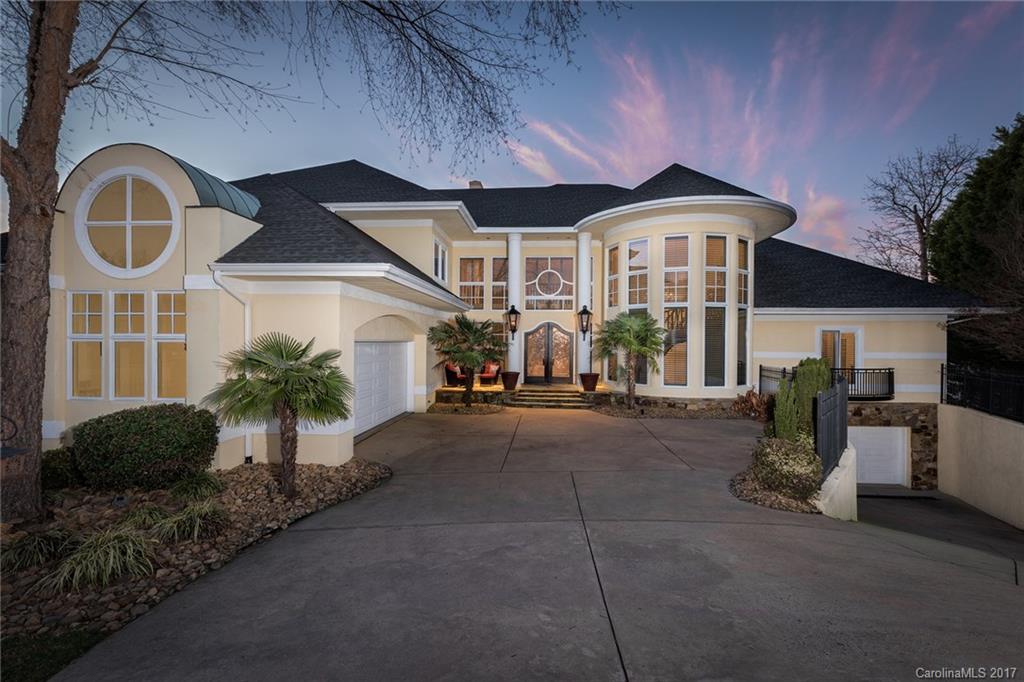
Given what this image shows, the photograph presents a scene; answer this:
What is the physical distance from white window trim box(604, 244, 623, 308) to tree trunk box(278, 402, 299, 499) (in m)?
11.6

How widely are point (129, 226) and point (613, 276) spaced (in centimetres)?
1314

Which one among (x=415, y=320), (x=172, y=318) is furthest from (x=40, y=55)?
(x=415, y=320)

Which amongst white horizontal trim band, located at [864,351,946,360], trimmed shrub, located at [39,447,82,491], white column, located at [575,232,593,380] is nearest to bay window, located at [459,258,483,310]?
white column, located at [575,232,593,380]

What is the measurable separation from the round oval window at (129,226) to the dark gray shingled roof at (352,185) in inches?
246

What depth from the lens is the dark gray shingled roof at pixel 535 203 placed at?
55.9 feet

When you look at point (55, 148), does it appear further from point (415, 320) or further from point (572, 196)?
point (572, 196)

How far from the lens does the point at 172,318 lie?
7.71 metres

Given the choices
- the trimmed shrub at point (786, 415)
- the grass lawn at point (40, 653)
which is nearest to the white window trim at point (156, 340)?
the grass lawn at point (40, 653)

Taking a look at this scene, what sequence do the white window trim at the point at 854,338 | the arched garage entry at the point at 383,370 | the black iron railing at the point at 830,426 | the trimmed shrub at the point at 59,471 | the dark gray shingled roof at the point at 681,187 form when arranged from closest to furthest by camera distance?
the trimmed shrub at the point at 59,471 < the black iron railing at the point at 830,426 < the arched garage entry at the point at 383,370 < the dark gray shingled roof at the point at 681,187 < the white window trim at the point at 854,338

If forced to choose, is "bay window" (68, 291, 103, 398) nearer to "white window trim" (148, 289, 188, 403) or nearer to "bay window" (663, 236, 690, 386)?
"white window trim" (148, 289, 188, 403)

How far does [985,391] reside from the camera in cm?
1113

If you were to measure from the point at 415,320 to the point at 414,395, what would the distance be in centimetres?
255

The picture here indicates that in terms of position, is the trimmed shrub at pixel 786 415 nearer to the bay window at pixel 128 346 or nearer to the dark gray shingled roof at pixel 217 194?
the dark gray shingled roof at pixel 217 194

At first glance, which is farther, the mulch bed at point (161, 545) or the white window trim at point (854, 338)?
the white window trim at point (854, 338)
